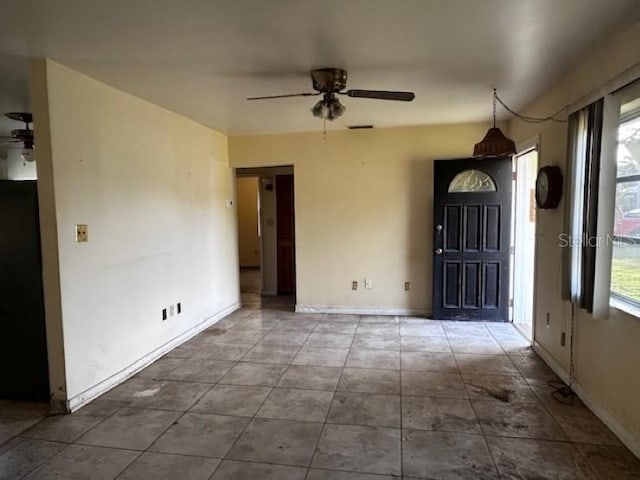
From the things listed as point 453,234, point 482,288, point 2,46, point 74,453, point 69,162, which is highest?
point 2,46

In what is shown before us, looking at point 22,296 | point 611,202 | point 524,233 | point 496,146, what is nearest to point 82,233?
point 22,296

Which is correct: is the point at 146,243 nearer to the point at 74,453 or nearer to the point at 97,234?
the point at 97,234

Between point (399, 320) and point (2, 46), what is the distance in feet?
14.7

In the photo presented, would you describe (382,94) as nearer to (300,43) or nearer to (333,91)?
(333,91)

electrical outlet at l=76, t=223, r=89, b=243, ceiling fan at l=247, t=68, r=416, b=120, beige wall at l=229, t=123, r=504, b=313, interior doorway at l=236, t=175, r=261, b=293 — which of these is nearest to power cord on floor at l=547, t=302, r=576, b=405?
ceiling fan at l=247, t=68, r=416, b=120

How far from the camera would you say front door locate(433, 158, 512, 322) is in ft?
15.7

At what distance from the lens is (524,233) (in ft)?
15.7

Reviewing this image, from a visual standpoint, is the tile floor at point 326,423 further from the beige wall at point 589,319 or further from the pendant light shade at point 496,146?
the pendant light shade at point 496,146

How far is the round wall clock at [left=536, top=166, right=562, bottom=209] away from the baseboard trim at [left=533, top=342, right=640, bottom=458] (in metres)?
1.32

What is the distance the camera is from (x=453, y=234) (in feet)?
16.1

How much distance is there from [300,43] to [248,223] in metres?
7.83

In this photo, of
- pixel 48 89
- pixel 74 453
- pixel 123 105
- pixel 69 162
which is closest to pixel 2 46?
pixel 48 89

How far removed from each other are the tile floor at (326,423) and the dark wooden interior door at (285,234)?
2799mm

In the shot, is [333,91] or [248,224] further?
[248,224]
